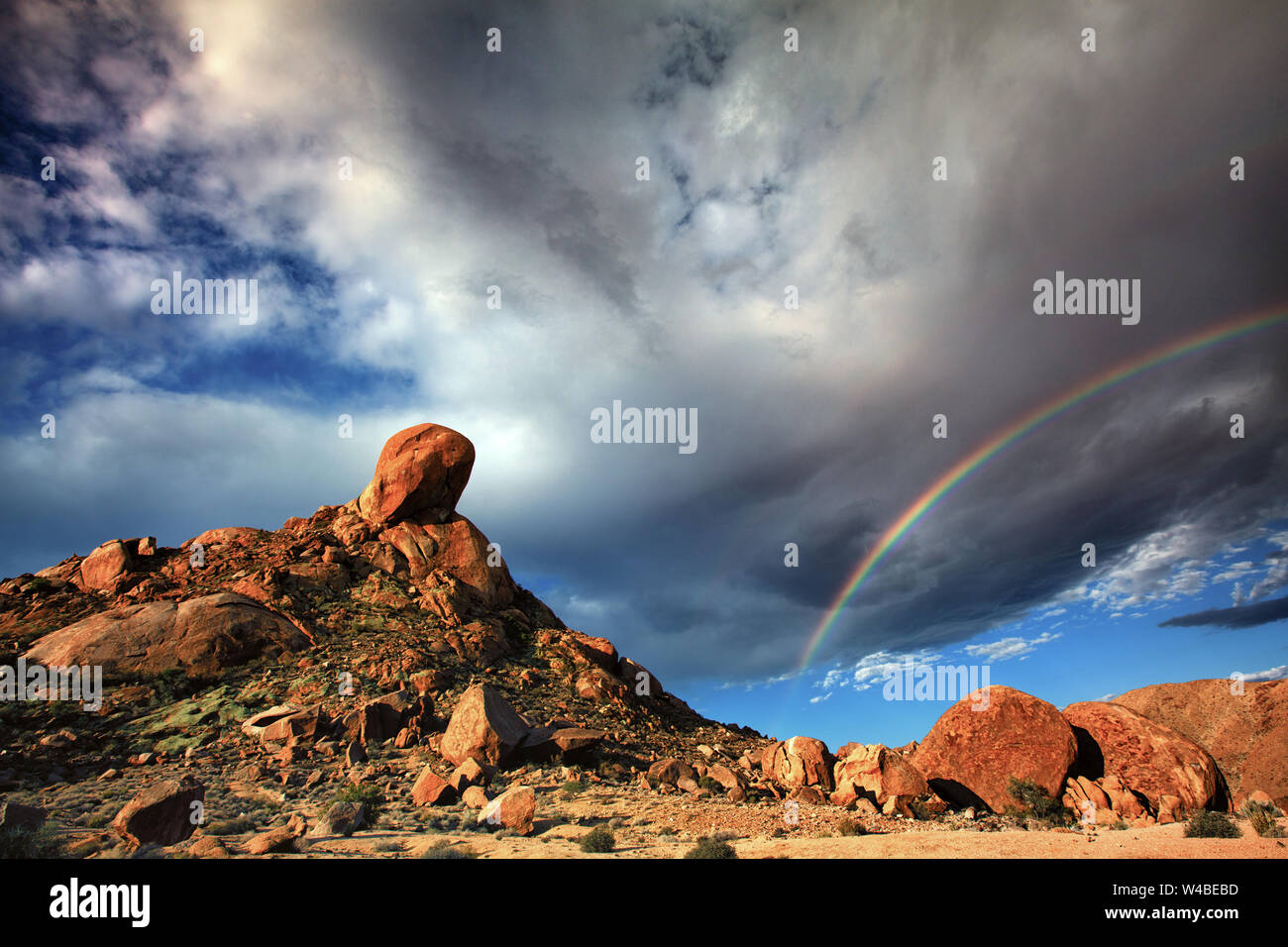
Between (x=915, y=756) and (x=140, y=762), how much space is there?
28.6 meters

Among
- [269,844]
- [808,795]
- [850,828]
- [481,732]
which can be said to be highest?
[269,844]

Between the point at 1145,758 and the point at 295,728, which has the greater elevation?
the point at 295,728

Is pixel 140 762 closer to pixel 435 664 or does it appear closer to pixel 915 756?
pixel 435 664

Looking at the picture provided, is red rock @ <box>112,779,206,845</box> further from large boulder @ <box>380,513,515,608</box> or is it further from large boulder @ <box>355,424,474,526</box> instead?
large boulder @ <box>355,424,474,526</box>

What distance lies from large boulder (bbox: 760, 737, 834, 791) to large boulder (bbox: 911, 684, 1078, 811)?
3555 mm

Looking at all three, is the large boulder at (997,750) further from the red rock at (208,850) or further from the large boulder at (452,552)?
the large boulder at (452,552)

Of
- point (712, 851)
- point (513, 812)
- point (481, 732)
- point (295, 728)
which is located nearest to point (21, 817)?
point (295, 728)

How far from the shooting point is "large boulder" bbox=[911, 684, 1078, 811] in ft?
65.4

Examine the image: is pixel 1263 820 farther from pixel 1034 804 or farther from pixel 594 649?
pixel 594 649

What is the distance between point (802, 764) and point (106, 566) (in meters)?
38.8

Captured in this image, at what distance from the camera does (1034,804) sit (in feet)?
62.7

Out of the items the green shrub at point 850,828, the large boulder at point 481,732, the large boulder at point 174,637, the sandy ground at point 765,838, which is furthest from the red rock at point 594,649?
the green shrub at point 850,828

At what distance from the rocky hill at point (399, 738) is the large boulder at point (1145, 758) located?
2.8 inches
